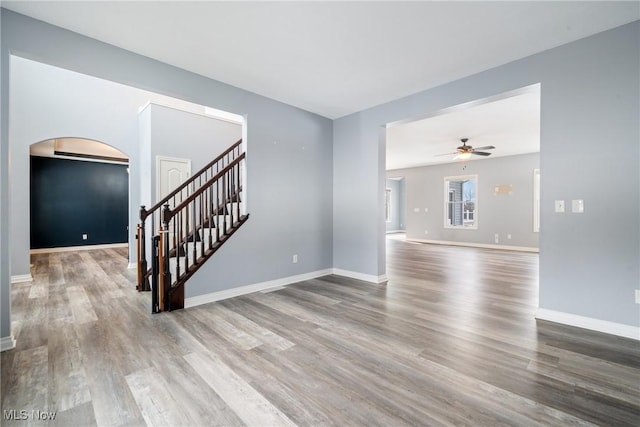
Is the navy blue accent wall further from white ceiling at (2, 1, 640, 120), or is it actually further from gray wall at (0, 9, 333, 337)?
white ceiling at (2, 1, 640, 120)

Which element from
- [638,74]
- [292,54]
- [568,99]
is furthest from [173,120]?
[638,74]

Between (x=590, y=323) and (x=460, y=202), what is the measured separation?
7944 millimetres

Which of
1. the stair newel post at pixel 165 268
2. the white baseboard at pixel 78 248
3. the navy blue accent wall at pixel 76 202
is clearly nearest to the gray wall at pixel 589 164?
the stair newel post at pixel 165 268

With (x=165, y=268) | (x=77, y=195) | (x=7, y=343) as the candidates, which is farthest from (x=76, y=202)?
(x=7, y=343)

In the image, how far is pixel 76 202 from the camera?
7.99m

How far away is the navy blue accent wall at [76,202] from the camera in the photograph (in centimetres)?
746

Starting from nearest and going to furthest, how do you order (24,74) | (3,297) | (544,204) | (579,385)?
(579,385), (3,297), (544,204), (24,74)

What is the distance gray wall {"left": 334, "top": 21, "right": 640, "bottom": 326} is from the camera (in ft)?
8.16

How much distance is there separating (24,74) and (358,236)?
6.81m

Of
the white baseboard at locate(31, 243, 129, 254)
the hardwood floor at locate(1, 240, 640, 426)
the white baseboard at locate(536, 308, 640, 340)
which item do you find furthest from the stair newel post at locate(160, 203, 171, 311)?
the white baseboard at locate(31, 243, 129, 254)

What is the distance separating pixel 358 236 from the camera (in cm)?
471

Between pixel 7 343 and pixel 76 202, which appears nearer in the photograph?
pixel 7 343

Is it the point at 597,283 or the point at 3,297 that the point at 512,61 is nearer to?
the point at 597,283

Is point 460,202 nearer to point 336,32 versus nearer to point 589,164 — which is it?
point 589,164
